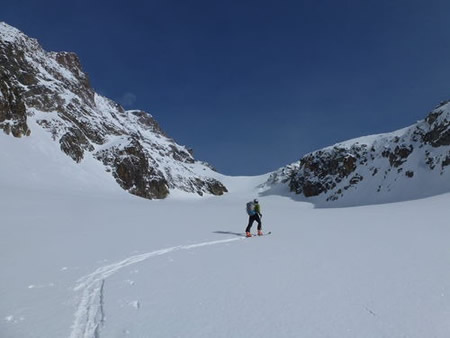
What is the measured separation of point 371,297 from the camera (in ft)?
18.7

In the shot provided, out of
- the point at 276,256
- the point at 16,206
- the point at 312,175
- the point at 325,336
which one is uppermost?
the point at 312,175

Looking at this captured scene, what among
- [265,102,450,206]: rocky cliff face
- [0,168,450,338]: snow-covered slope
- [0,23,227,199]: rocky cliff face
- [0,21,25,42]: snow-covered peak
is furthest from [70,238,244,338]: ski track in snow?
[0,21,25,42]: snow-covered peak

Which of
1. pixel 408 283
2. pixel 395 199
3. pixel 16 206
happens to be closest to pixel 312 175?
pixel 395 199

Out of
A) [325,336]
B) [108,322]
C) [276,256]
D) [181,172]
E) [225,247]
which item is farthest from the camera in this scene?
[181,172]

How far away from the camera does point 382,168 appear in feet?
271

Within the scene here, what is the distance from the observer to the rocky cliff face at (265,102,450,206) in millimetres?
67062

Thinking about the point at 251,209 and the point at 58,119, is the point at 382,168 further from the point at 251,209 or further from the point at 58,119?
the point at 251,209

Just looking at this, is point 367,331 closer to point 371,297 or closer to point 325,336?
point 325,336

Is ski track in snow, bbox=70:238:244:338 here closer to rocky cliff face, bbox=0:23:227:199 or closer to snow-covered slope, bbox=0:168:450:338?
snow-covered slope, bbox=0:168:450:338

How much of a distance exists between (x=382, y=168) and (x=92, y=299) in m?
86.8

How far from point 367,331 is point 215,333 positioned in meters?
1.95

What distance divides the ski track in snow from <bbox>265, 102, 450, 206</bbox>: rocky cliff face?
60799 mm

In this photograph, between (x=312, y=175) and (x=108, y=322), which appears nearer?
(x=108, y=322)

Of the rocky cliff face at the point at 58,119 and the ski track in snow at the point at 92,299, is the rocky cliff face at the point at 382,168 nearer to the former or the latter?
the rocky cliff face at the point at 58,119
